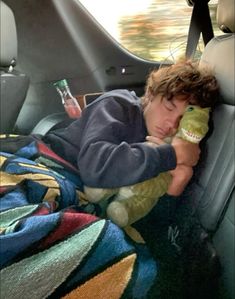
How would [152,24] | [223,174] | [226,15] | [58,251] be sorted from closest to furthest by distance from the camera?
1. [58,251]
2. [223,174]
3. [226,15]
4. [152,24]

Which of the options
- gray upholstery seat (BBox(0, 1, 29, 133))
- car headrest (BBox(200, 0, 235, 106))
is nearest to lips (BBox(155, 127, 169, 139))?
car headrest (BBox(200, 0, 235, 106))

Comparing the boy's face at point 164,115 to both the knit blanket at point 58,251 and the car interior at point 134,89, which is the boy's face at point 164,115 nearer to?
the car interior at point 134,89

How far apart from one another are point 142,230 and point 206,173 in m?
0.18

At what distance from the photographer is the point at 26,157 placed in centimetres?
96

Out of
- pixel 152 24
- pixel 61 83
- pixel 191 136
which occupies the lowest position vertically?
pixel 61 83

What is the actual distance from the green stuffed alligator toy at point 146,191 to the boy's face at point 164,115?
1.0 inches

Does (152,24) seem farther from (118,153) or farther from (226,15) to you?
(118,153)

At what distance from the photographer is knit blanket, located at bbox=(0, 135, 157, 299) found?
664mm

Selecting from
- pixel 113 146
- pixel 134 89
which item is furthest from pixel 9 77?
pixel 113 146

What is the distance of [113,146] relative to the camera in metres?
0.90

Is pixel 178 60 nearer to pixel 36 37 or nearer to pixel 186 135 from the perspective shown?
pixel 186 135

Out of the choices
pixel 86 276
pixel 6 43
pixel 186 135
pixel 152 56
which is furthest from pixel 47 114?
pixel 86 276

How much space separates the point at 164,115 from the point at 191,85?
0.28 ft

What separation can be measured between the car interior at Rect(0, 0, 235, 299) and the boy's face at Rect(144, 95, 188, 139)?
7 centimetres
